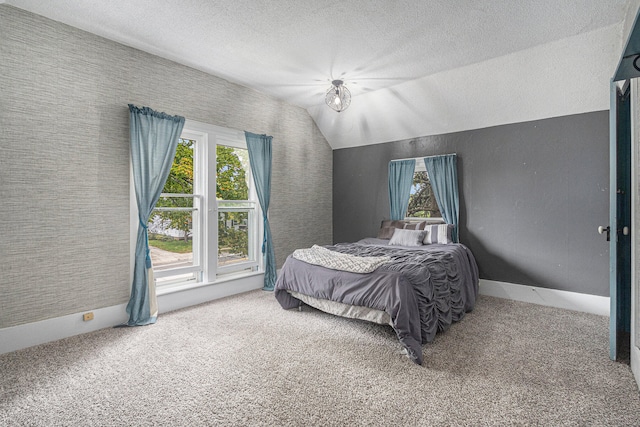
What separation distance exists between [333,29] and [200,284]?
317cm

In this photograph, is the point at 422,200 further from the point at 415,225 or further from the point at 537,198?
the point at 537,198

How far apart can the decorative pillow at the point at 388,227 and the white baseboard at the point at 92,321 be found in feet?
7.22

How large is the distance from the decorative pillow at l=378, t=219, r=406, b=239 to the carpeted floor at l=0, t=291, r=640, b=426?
1.87 m

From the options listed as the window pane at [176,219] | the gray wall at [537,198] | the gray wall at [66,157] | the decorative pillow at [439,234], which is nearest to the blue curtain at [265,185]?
the window pane at [176,219]

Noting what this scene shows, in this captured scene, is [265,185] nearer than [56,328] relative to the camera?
No

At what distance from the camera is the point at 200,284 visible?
12.9ft

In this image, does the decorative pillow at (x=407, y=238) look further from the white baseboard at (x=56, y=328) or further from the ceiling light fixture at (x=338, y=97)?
the white baseboard at (x=56, y=328)

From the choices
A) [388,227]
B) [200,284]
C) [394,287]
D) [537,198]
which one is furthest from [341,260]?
[537,198]

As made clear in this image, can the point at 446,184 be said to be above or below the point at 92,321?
above

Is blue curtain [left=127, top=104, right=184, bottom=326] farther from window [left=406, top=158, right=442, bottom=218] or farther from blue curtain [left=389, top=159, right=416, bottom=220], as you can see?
window [left=406, top=158, right=442, bottom=218]

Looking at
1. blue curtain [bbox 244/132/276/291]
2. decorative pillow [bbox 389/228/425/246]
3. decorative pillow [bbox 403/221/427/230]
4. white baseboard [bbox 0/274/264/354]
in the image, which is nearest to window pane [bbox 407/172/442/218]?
decorative pillow [bbox 403/221/427/230]

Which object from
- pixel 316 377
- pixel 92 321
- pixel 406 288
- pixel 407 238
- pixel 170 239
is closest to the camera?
pixel 316 377

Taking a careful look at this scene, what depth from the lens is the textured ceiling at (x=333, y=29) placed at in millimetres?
2609

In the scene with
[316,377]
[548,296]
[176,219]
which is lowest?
[316,377]
